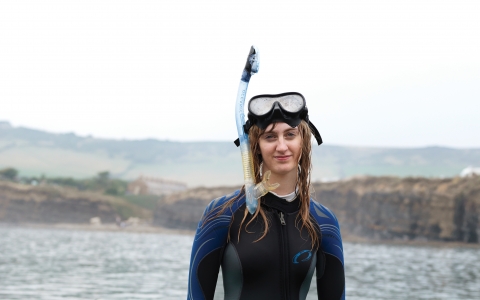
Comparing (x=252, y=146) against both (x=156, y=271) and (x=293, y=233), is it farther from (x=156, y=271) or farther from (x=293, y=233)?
(x=156, y=271)

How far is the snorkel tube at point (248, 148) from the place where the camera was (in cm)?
304

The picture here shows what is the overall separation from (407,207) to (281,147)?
64581mm

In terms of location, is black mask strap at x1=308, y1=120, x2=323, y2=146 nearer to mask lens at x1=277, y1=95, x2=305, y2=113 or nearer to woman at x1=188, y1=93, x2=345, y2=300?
woman at x1=188, y1=93, x2=345, y2=300

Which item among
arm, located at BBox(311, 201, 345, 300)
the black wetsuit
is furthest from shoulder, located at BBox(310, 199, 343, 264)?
the black wetsuit

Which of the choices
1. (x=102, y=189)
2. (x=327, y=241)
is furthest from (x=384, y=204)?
(x=102, y=189)

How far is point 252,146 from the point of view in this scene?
10.3 feet

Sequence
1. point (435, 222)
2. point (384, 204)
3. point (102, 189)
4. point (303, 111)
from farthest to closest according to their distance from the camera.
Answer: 1. point (102, 189)
2. point (384, 204)
3. point (435, 222)
4. point (303, 111)

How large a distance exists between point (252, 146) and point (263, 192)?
23 centimetres

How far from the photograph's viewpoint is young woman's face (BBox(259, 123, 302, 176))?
3.03m

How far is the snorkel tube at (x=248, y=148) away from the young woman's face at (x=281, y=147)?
0.07 metres

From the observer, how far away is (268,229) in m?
3.12

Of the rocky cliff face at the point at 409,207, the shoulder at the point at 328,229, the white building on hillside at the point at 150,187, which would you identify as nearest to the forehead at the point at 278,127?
the shoulder at the point at 328,229

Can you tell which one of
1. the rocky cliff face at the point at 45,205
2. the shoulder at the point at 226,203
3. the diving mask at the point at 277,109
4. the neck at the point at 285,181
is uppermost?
the diving mask at the point at 277,109

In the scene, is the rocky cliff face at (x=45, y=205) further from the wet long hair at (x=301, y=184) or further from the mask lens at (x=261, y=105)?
the mask lens at (x=261, y=105)
